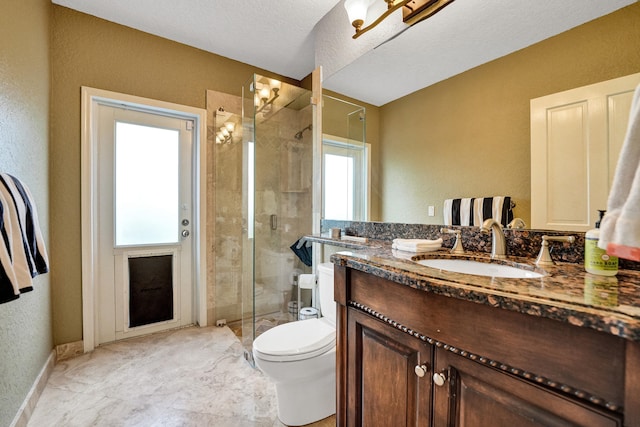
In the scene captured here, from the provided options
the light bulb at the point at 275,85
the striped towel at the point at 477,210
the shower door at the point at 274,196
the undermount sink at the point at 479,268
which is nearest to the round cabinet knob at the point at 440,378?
the undermount sink at the point at 479,268

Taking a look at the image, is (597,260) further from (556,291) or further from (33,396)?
(33,396)

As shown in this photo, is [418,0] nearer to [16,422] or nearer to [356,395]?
[356,395]

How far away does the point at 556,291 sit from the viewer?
62cm

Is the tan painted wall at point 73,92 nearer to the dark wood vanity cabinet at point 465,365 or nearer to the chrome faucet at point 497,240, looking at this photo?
the dark wood vanity cabinet at point 465,365

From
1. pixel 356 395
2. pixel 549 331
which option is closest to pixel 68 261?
pixel 356 395

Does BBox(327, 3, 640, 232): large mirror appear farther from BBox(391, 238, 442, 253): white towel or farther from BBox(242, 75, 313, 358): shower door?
BBox(242, 75, 313, 358): shower door

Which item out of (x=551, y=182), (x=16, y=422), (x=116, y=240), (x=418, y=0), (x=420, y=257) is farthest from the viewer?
(x=116, y=240)

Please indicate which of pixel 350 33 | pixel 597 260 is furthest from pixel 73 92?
pixel 597 260

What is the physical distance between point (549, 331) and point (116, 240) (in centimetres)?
277

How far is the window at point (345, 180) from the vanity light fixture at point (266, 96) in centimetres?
55

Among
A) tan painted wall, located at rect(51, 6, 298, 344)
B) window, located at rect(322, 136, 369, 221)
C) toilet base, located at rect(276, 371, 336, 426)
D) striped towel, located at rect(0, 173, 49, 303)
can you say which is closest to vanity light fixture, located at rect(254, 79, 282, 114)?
window, located at rect(322, 136, 369, 221)

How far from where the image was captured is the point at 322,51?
2203 millimetres

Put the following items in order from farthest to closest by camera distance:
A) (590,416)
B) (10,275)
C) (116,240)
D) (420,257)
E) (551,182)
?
1. (116,240)
2. (420,257)
3. (551,182)
4. (10,275)
5. (590,416)

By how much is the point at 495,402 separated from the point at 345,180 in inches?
60.4
